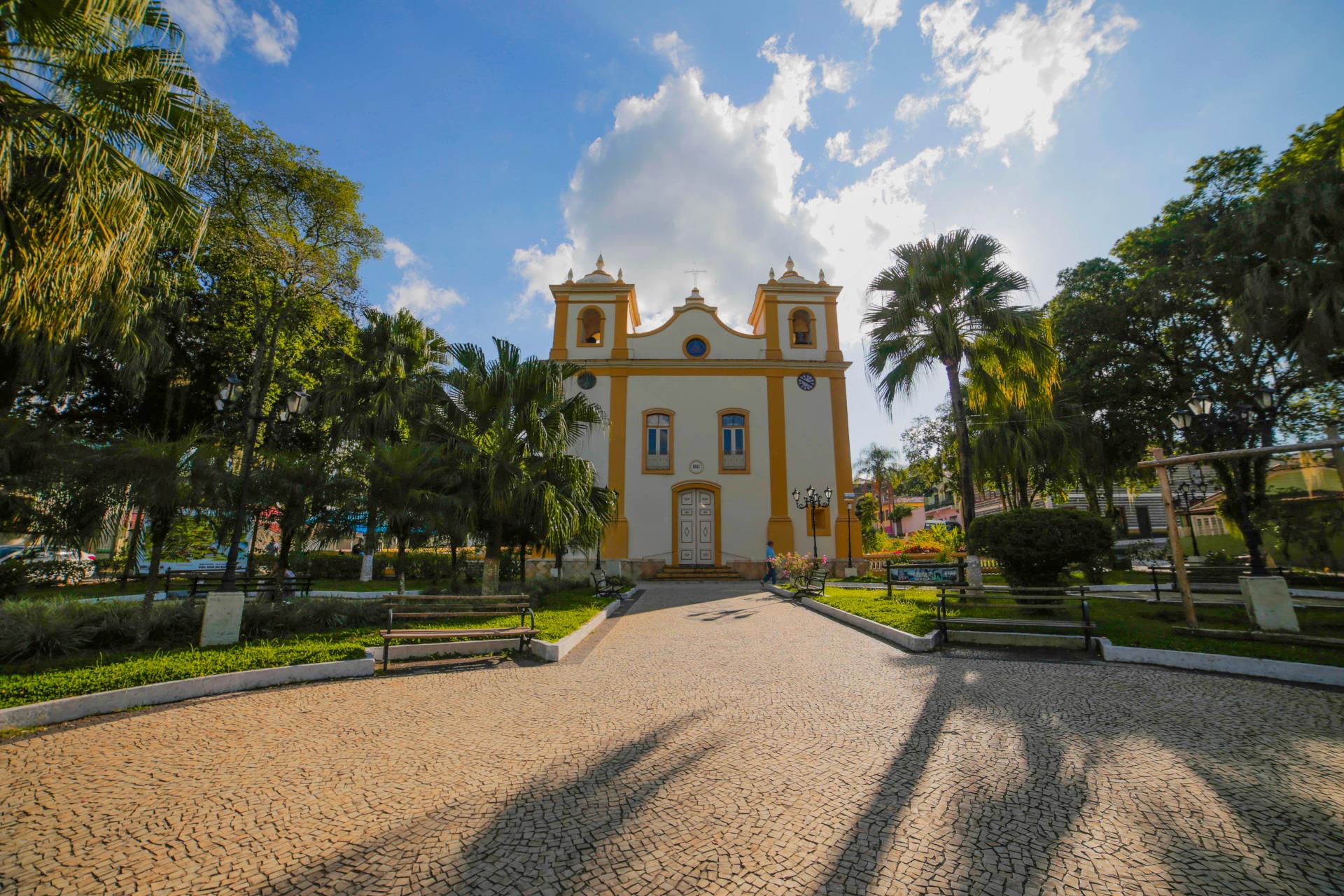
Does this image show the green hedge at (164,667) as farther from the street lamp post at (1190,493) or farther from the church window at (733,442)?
the street lamp post at (1190,493)

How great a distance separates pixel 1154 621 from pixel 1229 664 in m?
3.50

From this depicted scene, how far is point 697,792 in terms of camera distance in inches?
117

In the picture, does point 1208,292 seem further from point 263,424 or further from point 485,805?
point 263,424

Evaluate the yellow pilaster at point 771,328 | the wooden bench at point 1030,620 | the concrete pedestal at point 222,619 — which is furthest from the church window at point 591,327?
the wooden bench at point 1030,620

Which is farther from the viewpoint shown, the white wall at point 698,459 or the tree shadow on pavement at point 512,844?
the white wall at point 698,459

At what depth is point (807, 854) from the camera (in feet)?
7.82

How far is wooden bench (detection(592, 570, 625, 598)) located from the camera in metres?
13.4

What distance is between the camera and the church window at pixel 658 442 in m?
21.9

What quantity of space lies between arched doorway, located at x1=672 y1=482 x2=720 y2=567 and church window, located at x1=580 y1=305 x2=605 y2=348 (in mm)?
7262

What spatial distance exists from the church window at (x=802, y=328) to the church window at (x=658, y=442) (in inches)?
260

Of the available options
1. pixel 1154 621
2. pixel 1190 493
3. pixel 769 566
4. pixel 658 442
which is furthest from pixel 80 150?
pixel 1190 493

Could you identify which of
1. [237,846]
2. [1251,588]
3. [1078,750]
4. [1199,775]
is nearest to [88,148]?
[237,846]

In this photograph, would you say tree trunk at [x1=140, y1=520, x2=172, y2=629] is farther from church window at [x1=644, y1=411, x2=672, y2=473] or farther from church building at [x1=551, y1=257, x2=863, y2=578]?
church window at [x1=644, y1=411, x2=672, y2=473]

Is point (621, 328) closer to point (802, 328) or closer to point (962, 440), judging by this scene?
point (802, 328)
